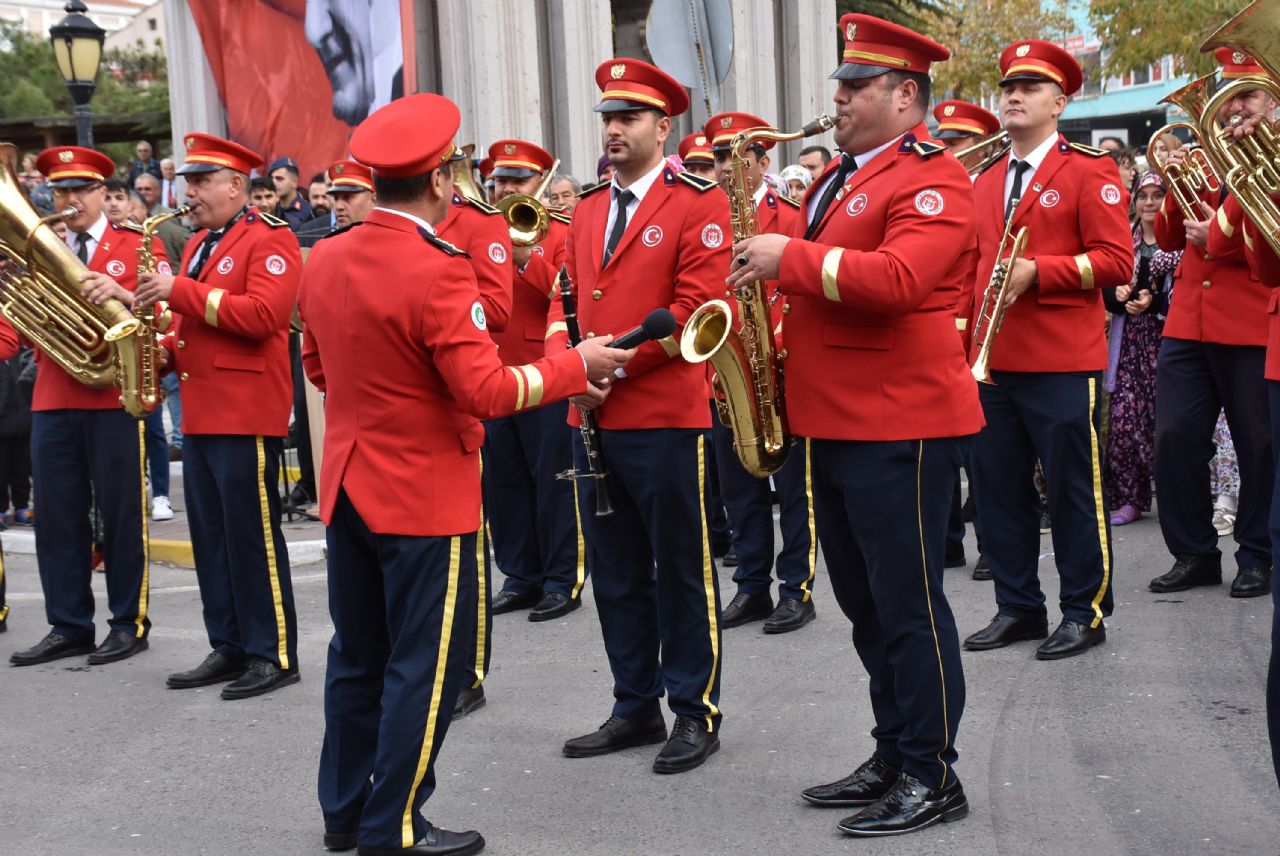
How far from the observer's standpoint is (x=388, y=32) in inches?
648

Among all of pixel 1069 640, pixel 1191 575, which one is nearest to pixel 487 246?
pixel 1069 640

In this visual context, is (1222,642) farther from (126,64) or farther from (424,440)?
(126,64)

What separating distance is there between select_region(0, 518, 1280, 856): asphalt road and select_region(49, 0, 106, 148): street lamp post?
813cm

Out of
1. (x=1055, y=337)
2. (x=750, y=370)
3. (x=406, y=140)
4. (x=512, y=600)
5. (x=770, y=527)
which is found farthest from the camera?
(x=512, y=600)

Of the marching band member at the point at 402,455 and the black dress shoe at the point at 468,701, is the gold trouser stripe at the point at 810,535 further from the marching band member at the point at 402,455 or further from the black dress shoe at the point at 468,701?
the marching band member at the point at 402,455

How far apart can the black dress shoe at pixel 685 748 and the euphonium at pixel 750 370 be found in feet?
3.24

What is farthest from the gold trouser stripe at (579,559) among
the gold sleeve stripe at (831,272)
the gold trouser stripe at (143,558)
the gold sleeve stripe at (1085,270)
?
the gold sleeve stripe at (831,272)

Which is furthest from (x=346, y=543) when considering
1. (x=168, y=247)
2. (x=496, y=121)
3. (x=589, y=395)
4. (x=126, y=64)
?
(x=126, y=64)

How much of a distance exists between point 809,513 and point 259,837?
138 inches

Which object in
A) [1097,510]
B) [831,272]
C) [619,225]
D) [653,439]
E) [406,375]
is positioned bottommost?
[1097,510]

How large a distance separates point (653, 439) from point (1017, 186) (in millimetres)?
2337

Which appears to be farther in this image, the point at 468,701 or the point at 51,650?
the point at 51,650

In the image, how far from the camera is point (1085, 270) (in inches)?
255

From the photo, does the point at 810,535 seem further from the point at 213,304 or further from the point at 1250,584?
the point at 213,304
